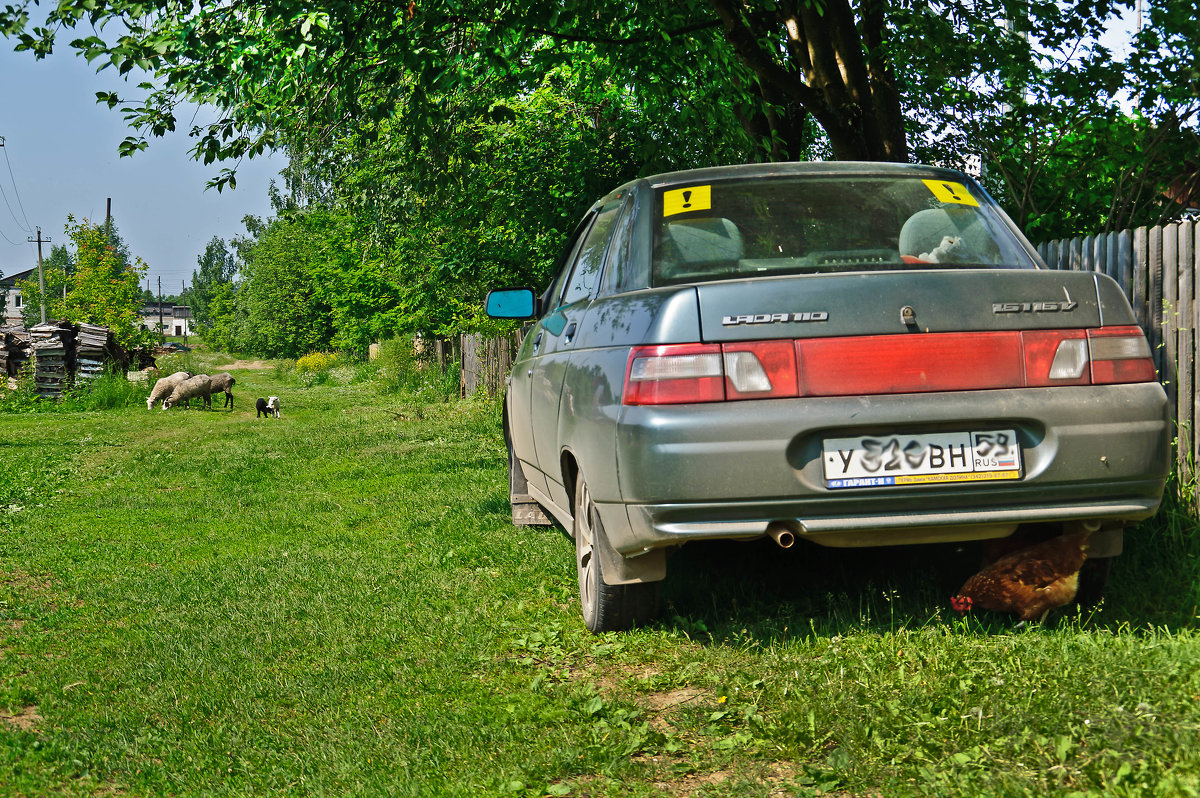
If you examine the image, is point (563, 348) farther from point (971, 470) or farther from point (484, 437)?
point (484, 437)

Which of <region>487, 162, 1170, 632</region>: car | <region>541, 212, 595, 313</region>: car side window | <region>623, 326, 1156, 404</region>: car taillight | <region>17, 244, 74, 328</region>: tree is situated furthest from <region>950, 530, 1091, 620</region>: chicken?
<region>17, 244, 74, 328</region>: tree

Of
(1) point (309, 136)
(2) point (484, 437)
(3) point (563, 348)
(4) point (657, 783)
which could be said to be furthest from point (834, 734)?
(2) point (484, 437)

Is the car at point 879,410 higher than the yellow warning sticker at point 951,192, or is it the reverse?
the yellow warning sticker at point 951,192

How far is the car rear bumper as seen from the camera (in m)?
3.55

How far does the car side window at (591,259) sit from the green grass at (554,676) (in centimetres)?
141

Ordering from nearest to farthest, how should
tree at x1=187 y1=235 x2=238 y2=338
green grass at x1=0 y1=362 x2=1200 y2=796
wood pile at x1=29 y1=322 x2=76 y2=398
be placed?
green grass at x1=0 y1=362 x2=1200 y2=796, wood pile at x1=29 y1=322 x2=76 y2=398, tree at x1=187 y1=235 x2=238 y2=338

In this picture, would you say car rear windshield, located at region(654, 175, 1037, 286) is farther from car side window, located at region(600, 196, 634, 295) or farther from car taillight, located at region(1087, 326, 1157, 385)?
car taillight, located at region(1087, 326, 1157, 385)

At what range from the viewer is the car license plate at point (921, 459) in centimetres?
358

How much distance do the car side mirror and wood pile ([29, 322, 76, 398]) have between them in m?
21.2

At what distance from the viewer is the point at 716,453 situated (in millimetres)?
3545

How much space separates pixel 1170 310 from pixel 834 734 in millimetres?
3182

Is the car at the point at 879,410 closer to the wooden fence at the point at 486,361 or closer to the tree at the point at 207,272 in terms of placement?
the wooden fence at the point at 486,361

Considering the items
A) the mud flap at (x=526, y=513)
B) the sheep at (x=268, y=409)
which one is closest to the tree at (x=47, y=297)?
the sheep at (x=268, y=409)

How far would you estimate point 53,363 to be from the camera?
966 inches
